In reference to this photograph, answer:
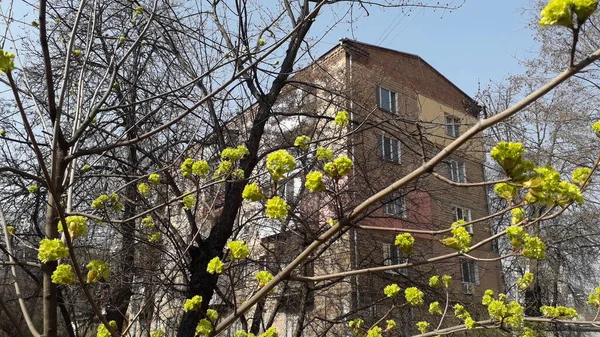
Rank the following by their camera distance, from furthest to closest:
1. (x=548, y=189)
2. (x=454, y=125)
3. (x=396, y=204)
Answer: (x=396, y=204), (x=454, y=125), (x=548, y=189)

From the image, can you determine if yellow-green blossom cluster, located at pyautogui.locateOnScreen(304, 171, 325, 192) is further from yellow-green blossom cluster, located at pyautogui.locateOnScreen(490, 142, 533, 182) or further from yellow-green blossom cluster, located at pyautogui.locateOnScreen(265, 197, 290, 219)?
yellow-green blossom cluster, located at pyautogui.locateOnScreen(490, 142, 533, 182)

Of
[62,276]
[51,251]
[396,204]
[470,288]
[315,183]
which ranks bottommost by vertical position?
[62,276]

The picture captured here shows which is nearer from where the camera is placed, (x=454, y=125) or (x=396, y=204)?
(x=454, y=125)

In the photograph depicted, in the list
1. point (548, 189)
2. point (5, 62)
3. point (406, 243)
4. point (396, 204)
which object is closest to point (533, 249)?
point (406, 243)

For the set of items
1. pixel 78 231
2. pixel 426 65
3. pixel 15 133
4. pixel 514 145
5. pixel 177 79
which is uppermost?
pixel 426 65

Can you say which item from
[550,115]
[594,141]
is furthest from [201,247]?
[550,115]

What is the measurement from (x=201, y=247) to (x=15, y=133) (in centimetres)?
309

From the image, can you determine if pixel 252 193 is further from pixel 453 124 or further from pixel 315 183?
pixel 453 124

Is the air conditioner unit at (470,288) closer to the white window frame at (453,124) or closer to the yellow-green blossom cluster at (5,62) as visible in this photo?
the white window frame at (453,124)

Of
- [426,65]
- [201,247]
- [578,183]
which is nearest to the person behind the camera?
[578,183]

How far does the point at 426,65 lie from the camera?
61.5 ft

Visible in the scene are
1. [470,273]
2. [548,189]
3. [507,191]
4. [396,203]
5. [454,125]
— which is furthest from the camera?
[470,273]

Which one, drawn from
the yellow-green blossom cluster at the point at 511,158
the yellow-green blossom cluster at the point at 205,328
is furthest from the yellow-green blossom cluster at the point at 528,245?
the yellow-green blossom cluster at the point at 205,328

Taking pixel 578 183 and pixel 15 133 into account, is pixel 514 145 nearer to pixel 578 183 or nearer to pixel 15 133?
pixel 578 183
